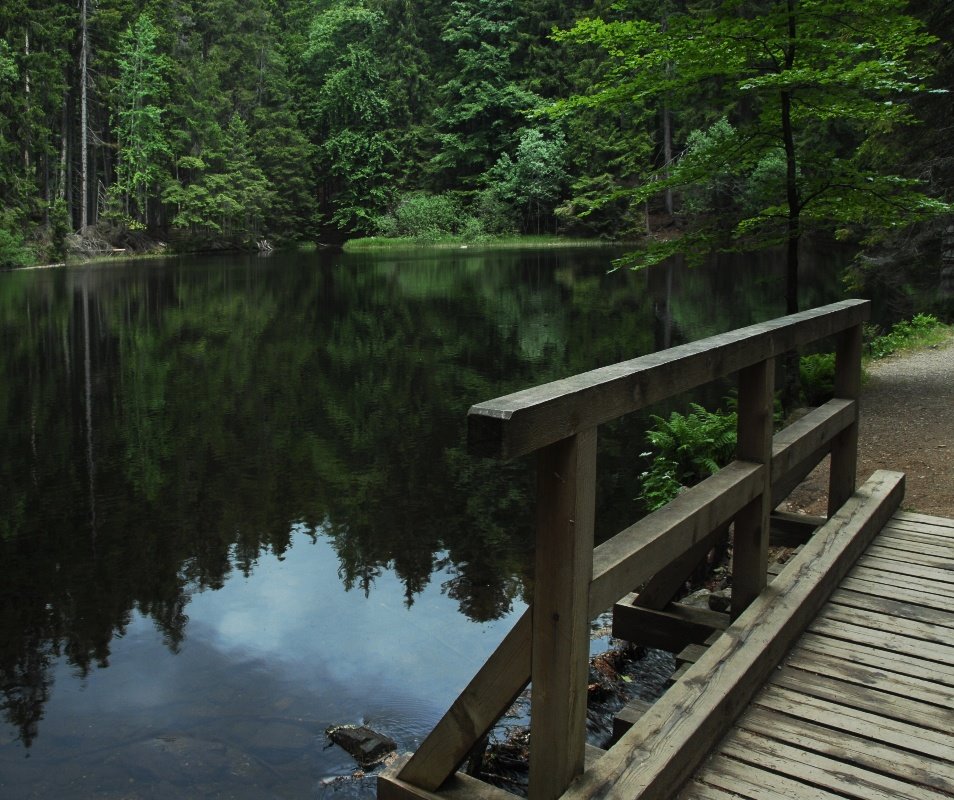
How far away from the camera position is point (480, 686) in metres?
2.63

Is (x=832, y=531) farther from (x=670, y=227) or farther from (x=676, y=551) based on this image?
(x=670, y=227)

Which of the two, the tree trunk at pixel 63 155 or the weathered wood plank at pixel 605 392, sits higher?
the tree trunk at pixel 63 155

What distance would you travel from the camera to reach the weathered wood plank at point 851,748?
2.83 m

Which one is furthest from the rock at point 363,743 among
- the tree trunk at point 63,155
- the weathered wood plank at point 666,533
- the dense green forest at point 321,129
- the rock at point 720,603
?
the tree trunk at point 63,155

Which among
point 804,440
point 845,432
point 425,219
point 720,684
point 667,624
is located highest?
point 425,219

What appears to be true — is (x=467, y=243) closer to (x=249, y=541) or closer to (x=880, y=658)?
(x=249, y=541)

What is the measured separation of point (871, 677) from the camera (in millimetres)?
3451

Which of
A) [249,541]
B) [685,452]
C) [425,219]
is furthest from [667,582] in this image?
[425,219]

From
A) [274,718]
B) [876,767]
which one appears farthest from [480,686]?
[274,718]

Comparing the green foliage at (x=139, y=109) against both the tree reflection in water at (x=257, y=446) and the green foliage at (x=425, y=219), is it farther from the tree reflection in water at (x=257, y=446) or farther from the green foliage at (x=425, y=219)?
the tree reflection in water at (x=257, y=446)

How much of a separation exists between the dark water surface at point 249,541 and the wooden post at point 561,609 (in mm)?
2498

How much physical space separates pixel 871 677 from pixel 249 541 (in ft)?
19.0

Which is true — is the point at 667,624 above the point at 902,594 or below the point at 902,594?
below

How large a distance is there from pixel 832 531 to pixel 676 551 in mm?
1852
